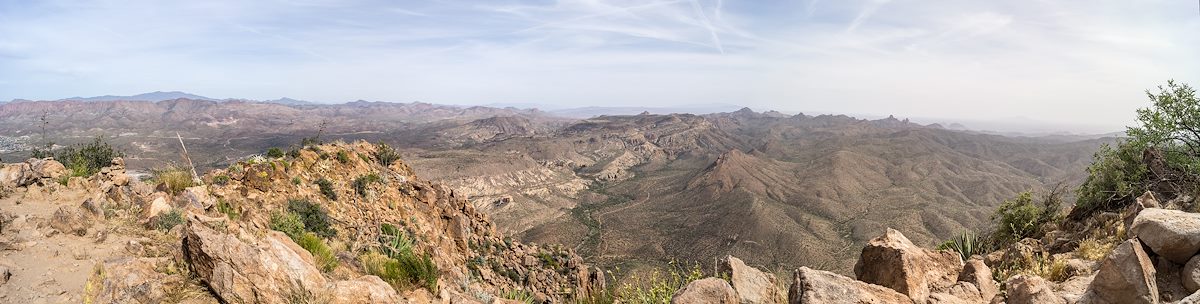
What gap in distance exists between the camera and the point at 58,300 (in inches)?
238

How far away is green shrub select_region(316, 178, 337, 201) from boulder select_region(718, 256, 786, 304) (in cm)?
2023

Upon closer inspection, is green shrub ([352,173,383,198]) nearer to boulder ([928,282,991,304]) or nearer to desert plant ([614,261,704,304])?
desert plant ([614,261,704,304])

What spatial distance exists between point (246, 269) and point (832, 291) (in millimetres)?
7063

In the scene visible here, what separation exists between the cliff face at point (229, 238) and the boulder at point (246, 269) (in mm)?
12

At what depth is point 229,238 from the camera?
618 cm

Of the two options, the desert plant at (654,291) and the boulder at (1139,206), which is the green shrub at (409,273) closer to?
the desert plant at (654,291)

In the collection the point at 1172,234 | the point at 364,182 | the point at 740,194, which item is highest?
the point at 1172,234

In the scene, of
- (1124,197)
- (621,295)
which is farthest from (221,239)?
(1124,197)

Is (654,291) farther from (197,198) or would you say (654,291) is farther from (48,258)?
(197,198)

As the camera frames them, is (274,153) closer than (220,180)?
No

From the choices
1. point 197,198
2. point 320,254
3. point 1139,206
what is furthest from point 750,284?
point 197,198

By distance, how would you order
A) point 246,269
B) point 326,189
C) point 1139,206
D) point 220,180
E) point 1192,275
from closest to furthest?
point 1192,275 → point 246,269 → point 1139,206 → point 220,180 → point 326,189

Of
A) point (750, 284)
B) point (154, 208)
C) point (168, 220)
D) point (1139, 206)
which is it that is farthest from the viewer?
point (1139, 206)

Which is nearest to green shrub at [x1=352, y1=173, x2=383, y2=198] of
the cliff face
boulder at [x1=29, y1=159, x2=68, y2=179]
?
the cliff face
